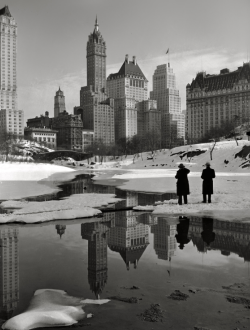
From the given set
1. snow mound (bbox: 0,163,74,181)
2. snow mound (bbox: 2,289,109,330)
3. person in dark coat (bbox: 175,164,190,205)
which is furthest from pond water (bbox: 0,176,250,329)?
snow mound (bbox: 0,163,74,181)

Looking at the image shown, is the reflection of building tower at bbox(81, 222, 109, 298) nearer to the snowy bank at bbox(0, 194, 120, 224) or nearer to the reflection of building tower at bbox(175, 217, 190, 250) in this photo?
the snowy bank at bbox(0, 194, 120, 224)

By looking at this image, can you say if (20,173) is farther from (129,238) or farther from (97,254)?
(97,254)

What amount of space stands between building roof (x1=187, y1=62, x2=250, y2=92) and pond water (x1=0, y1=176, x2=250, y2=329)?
173677 mm

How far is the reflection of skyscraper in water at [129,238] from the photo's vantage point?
8180 mm

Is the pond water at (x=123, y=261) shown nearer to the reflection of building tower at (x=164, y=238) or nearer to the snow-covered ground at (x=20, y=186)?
the reflection of building tower at (x=164, y=238)

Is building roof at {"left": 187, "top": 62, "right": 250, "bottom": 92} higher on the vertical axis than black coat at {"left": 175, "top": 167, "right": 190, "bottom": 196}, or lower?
higher

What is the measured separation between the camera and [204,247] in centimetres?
882

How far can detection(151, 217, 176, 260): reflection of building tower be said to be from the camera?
8.31 meters

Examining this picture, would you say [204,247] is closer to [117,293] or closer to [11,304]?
[117,293]

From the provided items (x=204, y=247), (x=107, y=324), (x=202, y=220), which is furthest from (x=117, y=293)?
(x=202, y=220)

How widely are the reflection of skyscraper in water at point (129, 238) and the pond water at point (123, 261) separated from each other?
20 millimetres

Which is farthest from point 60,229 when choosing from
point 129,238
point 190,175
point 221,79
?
point 221,79

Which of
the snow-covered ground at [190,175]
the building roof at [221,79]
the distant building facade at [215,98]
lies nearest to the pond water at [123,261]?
the snow-covered ground at [190,175]

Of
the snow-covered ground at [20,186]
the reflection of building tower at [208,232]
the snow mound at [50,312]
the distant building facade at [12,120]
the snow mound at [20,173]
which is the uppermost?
the distant building facade at [12,120]
